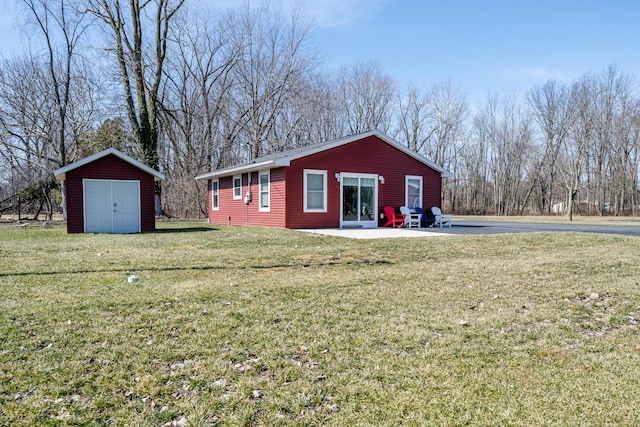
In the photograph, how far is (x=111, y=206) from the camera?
48.9 feet

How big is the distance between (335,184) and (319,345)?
40.4ft

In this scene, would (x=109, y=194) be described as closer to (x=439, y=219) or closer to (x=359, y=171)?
(x=359, y=171)

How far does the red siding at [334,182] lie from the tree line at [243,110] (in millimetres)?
10455

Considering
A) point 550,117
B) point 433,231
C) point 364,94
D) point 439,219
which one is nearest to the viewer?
point 433,231

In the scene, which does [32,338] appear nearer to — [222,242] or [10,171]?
[222,242]

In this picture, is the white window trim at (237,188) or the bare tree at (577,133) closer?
the white window trim at (237,188)

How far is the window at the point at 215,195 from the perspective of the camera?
67.3ft

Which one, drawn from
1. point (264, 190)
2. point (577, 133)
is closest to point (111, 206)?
point (264, 190)

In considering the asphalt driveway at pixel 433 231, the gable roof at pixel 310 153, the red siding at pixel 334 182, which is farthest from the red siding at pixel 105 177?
the asphalt driveway at pixel 433 231

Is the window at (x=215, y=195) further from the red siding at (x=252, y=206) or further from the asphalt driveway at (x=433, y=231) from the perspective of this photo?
the asphalt driveway at (x=433, y=231)

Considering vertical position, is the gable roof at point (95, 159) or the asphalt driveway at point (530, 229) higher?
the gable roof at point (95, 159)

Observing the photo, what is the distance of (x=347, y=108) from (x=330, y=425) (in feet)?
112

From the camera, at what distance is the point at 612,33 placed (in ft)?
51.3

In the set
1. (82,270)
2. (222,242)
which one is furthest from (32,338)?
(222,242)
